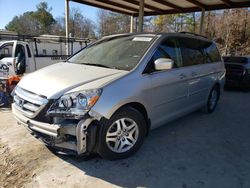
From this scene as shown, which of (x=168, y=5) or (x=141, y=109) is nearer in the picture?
(x=141, y=109)

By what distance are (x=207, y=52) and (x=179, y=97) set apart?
5.88 ft

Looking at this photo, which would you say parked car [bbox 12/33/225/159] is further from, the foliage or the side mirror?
the foliage

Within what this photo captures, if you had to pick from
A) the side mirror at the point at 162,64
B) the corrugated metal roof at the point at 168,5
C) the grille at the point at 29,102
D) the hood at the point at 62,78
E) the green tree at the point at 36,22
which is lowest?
the grille at the point at 29,102

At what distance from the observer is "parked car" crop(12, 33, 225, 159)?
3.05 m

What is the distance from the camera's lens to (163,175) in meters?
3.27

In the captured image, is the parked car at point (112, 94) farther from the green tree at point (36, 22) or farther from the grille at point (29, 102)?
the green tree at point (36, 22)

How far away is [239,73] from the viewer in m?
9.52

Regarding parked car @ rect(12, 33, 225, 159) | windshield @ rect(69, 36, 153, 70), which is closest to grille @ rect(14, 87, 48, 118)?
parked car @ rect(12, 33, 225, 159)

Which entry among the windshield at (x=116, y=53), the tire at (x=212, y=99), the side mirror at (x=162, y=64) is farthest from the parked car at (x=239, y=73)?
the side mirror at (x=162, y=64)

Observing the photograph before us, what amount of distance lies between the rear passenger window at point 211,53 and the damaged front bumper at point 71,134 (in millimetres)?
3538

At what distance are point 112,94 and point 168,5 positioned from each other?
34.9 ft

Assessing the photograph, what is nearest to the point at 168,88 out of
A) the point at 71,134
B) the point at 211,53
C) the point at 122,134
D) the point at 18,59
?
the point at 122,134

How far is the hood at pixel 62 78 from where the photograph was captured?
3.19 meters

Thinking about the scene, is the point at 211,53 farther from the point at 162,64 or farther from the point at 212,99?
the point at 162,64
